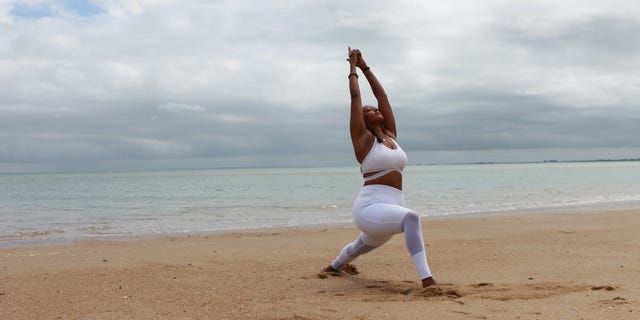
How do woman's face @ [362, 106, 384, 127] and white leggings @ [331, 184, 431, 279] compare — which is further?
woman's face @ [362, 106, 384, 127]

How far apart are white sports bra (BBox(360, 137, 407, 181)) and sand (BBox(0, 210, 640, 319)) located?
1.26 meters

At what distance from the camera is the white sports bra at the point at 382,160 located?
6.10 m

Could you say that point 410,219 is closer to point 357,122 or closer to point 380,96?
point 357,122

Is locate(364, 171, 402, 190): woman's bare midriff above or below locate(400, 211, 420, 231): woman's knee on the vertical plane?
above

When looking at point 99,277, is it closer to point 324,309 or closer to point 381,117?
point 324,309

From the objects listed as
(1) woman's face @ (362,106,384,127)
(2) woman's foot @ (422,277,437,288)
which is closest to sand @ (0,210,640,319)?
(2) woman's foot @ (422,277,437,288)

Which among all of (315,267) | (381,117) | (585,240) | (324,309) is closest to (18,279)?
(315,267)

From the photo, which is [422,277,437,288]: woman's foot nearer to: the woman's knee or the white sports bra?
the woman's knee

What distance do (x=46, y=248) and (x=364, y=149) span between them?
26.2ft

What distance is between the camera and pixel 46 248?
37.4ft

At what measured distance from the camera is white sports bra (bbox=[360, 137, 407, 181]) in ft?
20.0

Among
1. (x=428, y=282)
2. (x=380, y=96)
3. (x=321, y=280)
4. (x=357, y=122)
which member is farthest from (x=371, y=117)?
(x=321, y=280)

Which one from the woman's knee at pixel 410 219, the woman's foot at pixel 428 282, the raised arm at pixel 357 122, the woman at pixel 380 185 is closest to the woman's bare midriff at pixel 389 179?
the woman at pixel 380 185

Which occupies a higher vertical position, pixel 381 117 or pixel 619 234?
pixel 381 117
